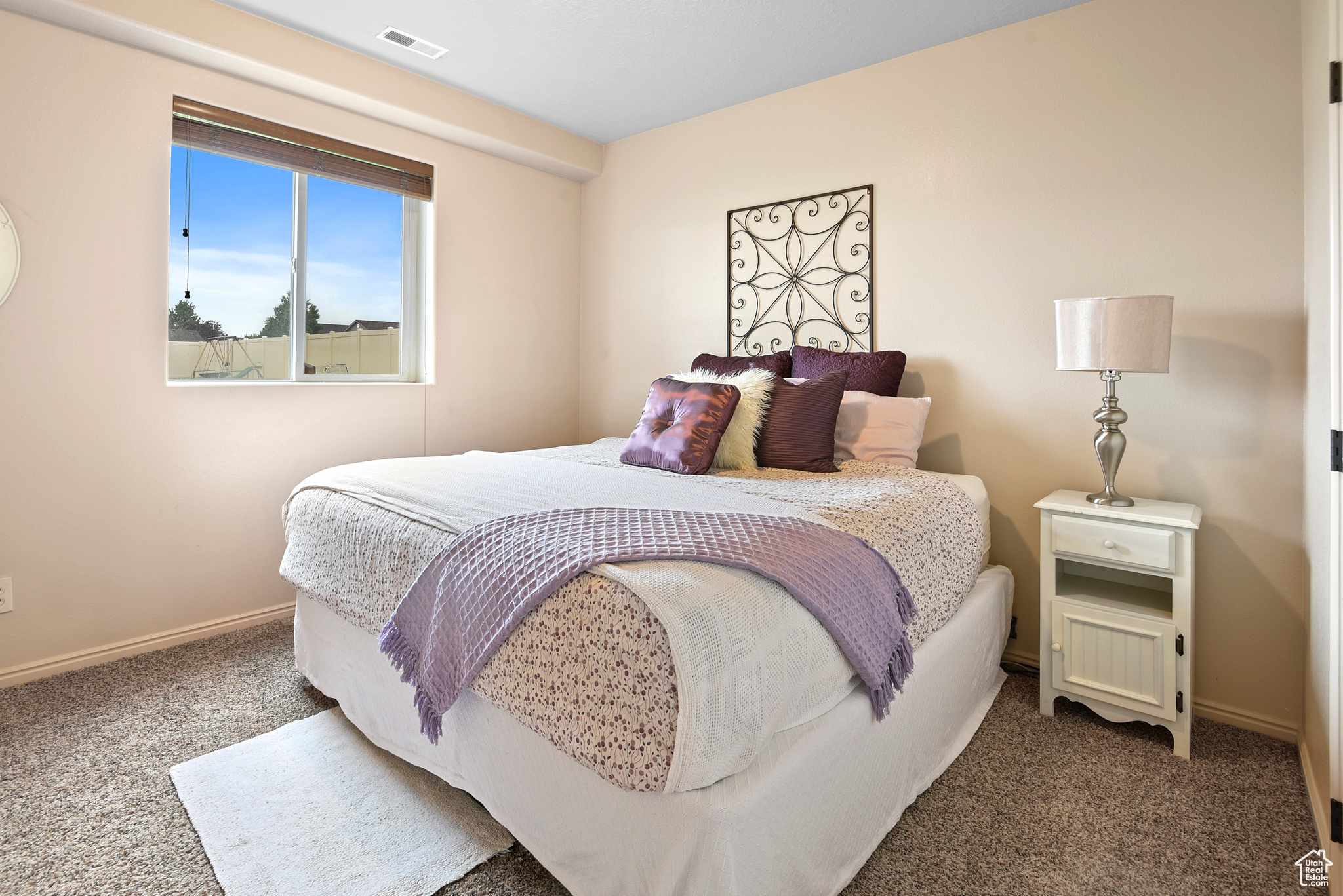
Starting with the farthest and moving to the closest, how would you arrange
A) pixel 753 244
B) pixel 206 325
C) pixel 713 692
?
pixel 753 244, pixel 206 325, pixel 713 692

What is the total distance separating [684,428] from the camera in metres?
2.43

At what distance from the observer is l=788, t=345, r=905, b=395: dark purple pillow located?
108 inches

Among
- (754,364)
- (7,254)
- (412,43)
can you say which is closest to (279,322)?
(7,254)

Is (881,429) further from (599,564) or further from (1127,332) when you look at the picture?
(599,564)

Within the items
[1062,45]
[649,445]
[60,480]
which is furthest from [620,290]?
[60,480]

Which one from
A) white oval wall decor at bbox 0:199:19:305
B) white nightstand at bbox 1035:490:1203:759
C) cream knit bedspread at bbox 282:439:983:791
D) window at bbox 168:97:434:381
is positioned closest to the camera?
cream knit bedspread at bbox 282:439:983:791

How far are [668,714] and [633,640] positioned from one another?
0.13 metres

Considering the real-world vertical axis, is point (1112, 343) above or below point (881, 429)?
above

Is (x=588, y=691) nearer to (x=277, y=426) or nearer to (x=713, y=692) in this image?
(x=713, y=692)

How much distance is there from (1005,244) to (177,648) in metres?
3.63

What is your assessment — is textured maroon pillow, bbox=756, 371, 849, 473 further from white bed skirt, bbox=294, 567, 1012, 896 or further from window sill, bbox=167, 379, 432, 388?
window sill, bbox=167, 379, 432, 388

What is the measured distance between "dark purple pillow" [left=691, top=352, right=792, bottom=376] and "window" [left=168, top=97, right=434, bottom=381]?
1657 millimetres

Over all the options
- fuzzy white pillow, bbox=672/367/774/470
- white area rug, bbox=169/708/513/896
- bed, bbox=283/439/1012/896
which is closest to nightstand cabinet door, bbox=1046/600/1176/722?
bed, bbox=283/439/1012/896

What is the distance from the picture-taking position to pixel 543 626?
1277mm
